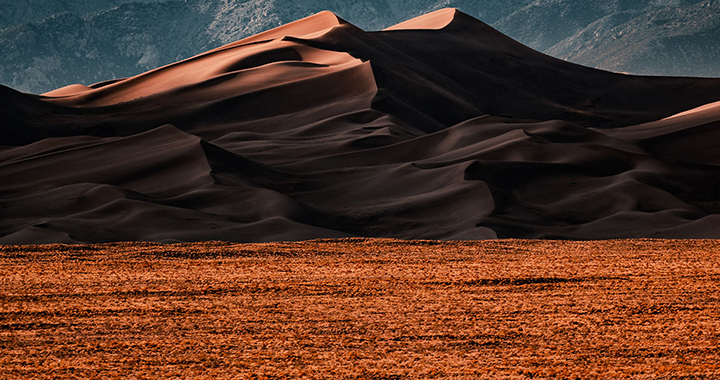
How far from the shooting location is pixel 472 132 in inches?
1180

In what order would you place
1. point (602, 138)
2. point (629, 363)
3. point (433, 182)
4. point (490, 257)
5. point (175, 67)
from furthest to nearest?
point (175, 67) < point (602, 138) < point (433, 182) < point (490, 257) < point (629, 363)

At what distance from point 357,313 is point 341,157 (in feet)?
68.6

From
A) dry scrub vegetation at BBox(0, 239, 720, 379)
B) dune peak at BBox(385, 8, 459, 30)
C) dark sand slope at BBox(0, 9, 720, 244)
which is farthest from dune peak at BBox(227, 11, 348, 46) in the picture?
dry scrub vegetation at BBox(0, 239, 720, 379)

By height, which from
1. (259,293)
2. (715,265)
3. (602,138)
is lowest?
(602,138)

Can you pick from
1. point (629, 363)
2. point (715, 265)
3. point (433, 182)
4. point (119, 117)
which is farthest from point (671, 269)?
Result: point (119, 117)

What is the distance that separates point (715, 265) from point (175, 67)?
45800 mm

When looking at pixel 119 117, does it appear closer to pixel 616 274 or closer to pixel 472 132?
pixel 472 132

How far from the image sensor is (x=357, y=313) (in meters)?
7.55

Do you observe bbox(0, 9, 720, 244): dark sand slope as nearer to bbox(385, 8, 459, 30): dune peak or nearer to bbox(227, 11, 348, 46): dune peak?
bbox(227, 11, 348, 46): dune peak

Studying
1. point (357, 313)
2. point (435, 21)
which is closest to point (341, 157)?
point (357, 313)

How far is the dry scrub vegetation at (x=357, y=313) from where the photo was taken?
5.92 metres

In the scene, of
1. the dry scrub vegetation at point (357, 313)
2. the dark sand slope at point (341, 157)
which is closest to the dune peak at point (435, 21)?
the dark sand slope at point (341, 157)

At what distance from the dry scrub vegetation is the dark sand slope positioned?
18.2 ft

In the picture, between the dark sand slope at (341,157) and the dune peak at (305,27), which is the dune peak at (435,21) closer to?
the dune peak at (305,27)
